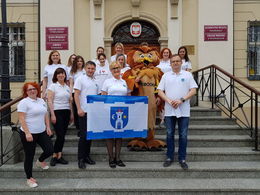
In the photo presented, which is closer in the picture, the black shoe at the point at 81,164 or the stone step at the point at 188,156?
the black shoe at the point at 81,164

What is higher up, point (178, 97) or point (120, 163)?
point (178, 97)

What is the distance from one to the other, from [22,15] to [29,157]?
20.8 ft

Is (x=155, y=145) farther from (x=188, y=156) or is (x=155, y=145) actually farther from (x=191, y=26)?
(x=191, y=26)

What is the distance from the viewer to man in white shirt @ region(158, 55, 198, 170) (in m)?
4.72

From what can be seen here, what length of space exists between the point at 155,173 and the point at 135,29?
5.75 m

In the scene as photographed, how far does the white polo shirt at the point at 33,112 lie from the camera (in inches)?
167

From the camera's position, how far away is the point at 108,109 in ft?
15.7

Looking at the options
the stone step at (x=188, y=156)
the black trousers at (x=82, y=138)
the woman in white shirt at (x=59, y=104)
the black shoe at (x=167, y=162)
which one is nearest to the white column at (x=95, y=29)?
the woman in white shirt at (x=59, y=104)

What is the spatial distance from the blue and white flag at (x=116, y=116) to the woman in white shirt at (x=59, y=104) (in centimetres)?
47


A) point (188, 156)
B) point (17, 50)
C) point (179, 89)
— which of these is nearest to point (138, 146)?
point (188, 156)

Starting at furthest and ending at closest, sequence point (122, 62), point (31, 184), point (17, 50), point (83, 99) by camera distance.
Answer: point (17, 50) → point (122, 62) → point (83, 99) → point (31, 184)

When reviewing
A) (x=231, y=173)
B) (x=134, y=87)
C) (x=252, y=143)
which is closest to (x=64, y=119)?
(x=134, y=87)

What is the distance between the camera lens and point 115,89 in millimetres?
4793

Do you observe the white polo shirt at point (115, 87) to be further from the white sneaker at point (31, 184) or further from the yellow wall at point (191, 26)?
the yellow wall at point (191, 26)
